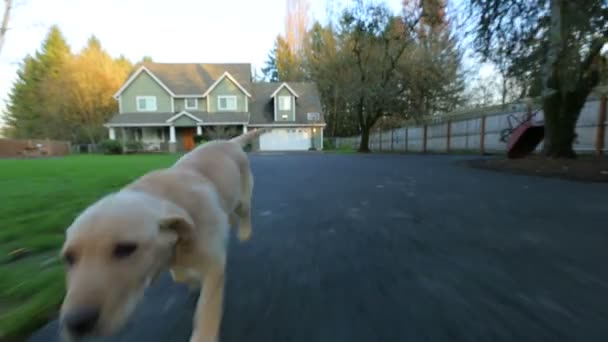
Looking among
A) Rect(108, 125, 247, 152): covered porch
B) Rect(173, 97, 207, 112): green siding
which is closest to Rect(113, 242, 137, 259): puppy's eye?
Rect(108, 125, 247, 152): covered porch

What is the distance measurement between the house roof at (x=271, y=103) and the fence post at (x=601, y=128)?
25.0 metres

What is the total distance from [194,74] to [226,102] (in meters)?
5.61

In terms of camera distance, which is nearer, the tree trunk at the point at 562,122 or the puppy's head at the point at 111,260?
the puppy's head at the point at 111,260

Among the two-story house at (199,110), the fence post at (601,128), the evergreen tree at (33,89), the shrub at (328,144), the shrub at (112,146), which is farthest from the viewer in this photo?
the evergreen tree at (33,89)

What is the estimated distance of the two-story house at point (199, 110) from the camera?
1272 inches

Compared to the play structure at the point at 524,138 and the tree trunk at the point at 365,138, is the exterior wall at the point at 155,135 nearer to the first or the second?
the tree trunk at the point at 365,138

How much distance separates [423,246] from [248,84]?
123ft

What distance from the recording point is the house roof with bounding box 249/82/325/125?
35531mm

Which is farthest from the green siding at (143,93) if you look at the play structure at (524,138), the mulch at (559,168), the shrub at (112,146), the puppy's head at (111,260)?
the puppy's head at (111,260)

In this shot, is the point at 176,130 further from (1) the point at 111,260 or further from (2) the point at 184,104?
(1) the point at 111,260

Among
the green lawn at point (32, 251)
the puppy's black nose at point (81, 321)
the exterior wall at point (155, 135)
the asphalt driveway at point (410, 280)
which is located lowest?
the asphalt driveway at point (410, 280)

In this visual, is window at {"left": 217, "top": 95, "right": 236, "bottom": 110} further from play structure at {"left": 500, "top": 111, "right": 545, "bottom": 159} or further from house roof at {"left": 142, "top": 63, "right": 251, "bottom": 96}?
play structure at {"left": 500, "top": 111, "right": 545, "bottom": 159}

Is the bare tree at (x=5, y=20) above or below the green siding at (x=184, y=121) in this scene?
above

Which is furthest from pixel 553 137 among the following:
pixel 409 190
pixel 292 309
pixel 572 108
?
pixel 292 309
